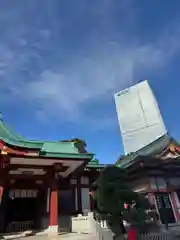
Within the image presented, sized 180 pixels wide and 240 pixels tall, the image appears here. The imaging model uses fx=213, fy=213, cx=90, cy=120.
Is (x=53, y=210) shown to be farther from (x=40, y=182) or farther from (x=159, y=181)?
(x=159, y=181)

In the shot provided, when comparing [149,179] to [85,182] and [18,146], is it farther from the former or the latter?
[18,146]

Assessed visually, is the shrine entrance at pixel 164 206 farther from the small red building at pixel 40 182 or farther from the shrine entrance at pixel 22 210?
the shrine entrance at pixel 22 210

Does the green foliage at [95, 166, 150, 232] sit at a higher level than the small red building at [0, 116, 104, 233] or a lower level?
lower

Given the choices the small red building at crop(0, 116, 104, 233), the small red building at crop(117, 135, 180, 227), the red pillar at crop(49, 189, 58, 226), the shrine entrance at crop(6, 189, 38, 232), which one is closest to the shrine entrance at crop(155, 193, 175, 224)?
the small red building at crop(117, 135, 180, 227)

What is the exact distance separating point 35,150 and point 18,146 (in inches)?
40.5

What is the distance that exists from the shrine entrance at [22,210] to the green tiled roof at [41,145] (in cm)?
359

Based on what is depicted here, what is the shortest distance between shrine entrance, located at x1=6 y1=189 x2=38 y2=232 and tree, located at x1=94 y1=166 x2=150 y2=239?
881 cm

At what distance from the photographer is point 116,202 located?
8484mm

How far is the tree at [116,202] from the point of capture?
845cm

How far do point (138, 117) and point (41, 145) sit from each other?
76.4 feet

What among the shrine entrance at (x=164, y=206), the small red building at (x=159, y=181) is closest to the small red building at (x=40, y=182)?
the small red building at (x=159, y=181)

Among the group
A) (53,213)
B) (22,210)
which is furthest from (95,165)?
(22,210)

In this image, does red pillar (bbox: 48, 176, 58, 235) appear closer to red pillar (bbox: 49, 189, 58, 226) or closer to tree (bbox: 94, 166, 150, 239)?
red pillar (bbox: 49, 189, 58, 226)

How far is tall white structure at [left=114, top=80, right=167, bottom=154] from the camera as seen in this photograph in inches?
1268
